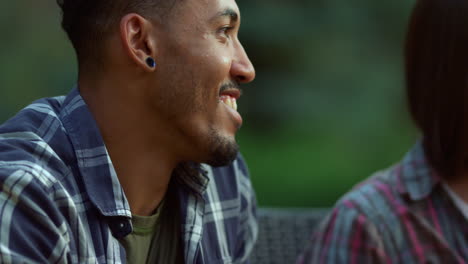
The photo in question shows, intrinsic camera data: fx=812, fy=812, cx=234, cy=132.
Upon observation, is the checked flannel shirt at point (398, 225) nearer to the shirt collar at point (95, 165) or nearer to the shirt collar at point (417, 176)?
the shirt collar at point (417, 176)

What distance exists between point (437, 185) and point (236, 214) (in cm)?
71

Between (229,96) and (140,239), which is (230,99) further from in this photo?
(140,239)

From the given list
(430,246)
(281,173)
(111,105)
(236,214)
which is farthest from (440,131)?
(281,173)

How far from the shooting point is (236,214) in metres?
2.33

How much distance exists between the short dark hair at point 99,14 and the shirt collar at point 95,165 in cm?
17

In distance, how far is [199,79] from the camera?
78.8 inches

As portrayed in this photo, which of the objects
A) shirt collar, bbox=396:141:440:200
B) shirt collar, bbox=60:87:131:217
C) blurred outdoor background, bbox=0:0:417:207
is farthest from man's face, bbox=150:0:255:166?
blurred outdoor background, bbox=0:0:417:207

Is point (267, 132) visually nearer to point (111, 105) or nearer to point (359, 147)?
point (359, 147)

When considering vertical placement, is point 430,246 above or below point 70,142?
below

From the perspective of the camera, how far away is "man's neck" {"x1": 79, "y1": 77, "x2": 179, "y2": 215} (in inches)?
78.3

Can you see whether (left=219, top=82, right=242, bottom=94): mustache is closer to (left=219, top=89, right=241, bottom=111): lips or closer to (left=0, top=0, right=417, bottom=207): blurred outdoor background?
(left=219, top=89, right=241, bottom=111): lips

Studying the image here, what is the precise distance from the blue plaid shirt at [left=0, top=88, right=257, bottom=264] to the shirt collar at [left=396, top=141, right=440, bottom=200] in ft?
2.30

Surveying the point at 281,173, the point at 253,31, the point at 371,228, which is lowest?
the point at 281,173

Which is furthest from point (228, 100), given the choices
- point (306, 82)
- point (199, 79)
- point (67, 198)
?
point (306, 82)
